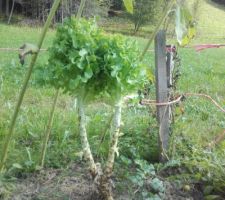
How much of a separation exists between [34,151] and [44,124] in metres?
0.52

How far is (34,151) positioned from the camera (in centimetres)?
296

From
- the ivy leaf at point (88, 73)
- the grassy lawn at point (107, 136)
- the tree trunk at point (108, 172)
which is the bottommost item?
the grassy lawn at point (107, 136)

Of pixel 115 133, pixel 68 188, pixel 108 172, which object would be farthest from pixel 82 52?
pixel 68 188

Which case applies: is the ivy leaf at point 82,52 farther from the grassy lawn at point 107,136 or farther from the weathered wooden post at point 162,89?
the weathered wooden post at point 162,89

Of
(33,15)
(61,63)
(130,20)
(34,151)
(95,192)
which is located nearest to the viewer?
(61,63)

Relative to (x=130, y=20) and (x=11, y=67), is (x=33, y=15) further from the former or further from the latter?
(x=11, y=67)

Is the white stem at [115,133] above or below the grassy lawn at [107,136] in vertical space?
above

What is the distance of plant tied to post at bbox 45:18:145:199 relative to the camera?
198 cm

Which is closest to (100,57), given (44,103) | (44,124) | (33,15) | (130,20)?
(44,124)

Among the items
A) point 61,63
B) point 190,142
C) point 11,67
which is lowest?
point 11,67

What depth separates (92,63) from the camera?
2.00 metres

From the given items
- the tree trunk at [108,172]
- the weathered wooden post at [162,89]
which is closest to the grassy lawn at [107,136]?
the weathered wooden post at [162,89]

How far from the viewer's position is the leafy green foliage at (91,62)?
198 centimetres

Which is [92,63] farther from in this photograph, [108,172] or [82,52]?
[108,172]
